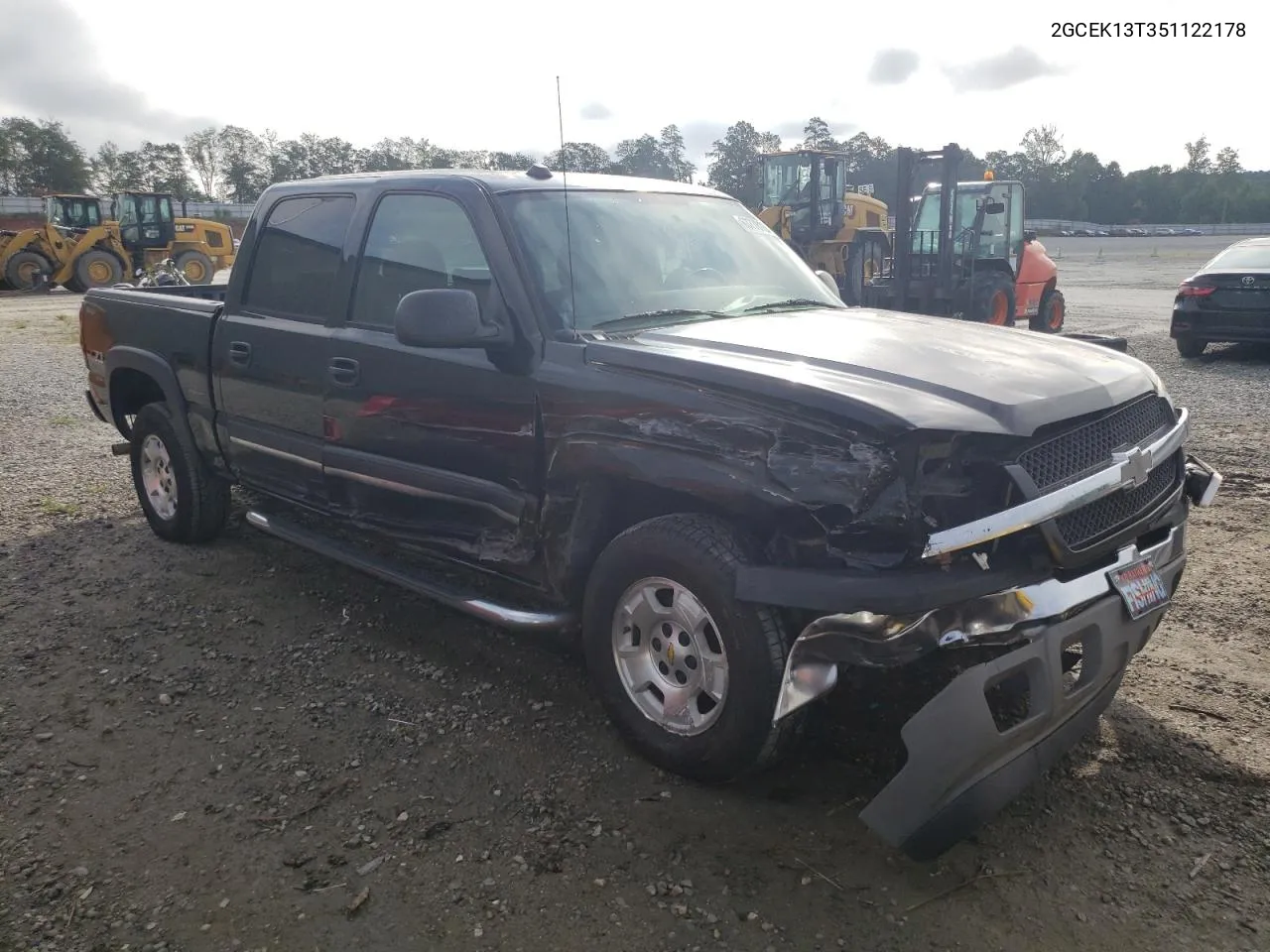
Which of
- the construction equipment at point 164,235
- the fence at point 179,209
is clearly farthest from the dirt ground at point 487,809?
the fence at point 179,209

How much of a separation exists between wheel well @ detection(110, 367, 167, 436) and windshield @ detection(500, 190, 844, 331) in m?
3.01

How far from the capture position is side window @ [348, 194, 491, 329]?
149 inches

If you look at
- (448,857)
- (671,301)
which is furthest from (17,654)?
(671,301)

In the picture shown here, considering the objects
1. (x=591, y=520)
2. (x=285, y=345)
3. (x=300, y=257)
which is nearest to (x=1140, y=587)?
(x=591, y=520)

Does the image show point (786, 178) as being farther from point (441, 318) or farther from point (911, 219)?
point (441, 318)

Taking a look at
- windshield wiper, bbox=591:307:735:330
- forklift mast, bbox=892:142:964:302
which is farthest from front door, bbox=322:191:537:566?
forklift mast, bbox=892:142:964:302

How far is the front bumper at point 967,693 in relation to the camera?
2541 mm

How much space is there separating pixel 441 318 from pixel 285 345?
1493mm

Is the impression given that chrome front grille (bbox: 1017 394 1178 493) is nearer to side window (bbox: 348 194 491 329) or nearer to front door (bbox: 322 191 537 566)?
front door (bbox: 322 191 537 566)

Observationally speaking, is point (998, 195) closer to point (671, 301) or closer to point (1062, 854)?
point (671, 301)

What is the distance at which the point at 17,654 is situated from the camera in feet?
14.0

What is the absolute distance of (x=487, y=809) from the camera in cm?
311

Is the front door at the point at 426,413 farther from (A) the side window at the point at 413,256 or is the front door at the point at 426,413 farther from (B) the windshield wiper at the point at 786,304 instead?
(B) the windshield wiper at the point at 786,304

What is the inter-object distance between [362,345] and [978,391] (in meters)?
2.44
